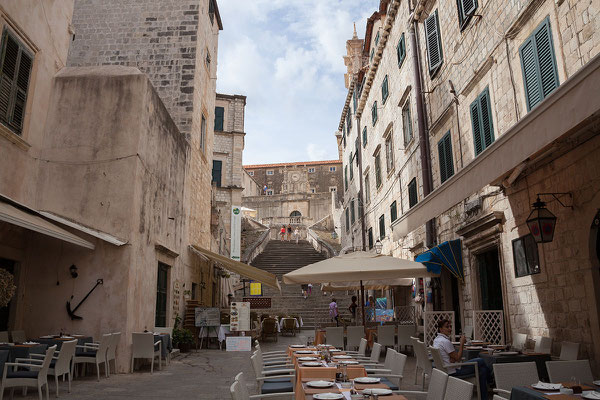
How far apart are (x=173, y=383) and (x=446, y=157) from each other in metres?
7.99

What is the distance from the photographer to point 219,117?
32062 millimetres

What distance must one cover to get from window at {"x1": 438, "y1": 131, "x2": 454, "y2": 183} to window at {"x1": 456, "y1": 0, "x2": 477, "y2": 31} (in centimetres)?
252

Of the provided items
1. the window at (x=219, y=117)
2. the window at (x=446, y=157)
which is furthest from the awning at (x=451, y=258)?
the window at (x=219, y=117)

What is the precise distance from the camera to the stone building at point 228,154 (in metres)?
29.9

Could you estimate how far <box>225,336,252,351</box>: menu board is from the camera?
46.0 feet

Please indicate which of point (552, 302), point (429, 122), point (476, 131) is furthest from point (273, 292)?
point (552, 302)

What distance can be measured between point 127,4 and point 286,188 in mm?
44079

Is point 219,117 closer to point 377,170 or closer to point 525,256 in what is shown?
point 377,170

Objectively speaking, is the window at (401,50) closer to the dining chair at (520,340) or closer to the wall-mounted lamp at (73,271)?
the dining chair at (520,340)

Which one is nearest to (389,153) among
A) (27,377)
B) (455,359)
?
(455,359)

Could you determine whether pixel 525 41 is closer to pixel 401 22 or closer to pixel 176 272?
pixel 401 22

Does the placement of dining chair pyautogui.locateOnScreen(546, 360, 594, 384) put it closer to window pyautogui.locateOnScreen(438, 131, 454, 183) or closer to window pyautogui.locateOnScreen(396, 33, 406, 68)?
window pyautogui.locateOnScreen(438, 131, 454, 183)

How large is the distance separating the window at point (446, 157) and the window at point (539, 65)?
3.54 meters

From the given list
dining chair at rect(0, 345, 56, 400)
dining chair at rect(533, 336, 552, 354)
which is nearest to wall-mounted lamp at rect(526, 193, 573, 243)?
dining chair at rect(533, 336, 552, 354)
